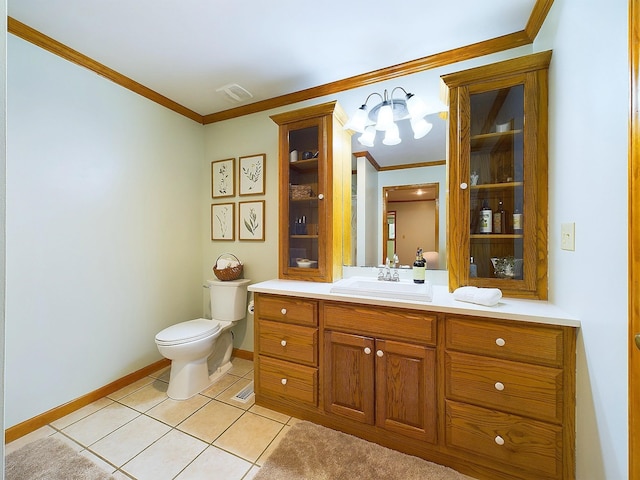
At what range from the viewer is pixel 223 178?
2.56 m

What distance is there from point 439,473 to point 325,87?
2.59 metres

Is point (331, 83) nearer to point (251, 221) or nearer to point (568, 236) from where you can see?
point (251, 221)

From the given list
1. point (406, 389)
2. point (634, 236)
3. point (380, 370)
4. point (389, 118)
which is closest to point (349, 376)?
point (380, 370)

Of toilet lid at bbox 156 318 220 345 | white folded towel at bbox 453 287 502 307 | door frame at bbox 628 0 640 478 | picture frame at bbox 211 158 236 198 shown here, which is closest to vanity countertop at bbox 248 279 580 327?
white folded towel at bbox 453 287 502 307

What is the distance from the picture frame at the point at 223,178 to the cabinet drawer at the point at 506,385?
225cm

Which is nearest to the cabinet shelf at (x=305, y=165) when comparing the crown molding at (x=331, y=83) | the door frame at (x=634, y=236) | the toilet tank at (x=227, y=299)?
the crown molding at (x=331, y=83)

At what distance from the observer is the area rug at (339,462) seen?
1.26m

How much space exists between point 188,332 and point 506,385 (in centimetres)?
199

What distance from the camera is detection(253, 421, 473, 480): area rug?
126 centimetres

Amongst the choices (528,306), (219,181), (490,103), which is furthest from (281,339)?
(490,103)

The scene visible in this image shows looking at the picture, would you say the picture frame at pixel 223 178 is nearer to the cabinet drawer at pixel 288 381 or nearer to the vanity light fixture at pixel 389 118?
the vanity light fixture at pixel 389 118

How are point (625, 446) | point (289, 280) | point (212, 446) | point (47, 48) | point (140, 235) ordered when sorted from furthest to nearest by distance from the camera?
point (140, 235)
point (289, 280)
point (47, 48)
point (212, 446)
point (625, 446)

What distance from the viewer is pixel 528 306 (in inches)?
49.3

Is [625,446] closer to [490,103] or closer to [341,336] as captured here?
[341,336]
